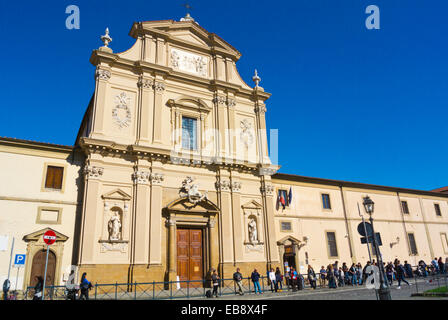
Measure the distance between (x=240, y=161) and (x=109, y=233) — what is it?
1061 cm

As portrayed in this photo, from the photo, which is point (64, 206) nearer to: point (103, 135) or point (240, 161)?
point (103, 135)

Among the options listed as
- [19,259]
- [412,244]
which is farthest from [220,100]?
[412,244]

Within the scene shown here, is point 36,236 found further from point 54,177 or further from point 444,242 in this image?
point 444,242

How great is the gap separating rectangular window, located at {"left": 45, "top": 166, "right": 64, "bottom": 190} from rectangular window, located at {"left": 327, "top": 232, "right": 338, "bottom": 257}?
21231 mm

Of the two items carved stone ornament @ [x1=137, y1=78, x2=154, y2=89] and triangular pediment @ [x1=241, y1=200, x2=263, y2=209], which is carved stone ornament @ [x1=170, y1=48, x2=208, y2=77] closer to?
carved stone ornament @ [x1=137, y1=78, x2=154, y2=89]

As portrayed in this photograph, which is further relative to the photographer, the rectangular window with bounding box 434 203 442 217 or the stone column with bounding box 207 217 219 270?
the rectangular window with bounding box 434 203 442 217

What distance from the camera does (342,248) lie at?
93.1ft

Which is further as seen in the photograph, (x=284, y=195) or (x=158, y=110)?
(x=284, y=195)

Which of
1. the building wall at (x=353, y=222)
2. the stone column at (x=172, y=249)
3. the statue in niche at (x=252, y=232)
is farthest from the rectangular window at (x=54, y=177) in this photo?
the building wall at (x=353, y=222)

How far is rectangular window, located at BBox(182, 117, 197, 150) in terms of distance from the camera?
24.3 m

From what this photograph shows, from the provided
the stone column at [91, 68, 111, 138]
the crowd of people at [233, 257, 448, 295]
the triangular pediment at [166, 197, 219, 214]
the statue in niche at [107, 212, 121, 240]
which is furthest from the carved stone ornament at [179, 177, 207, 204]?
the stone column at [91, 68, 111, 138]

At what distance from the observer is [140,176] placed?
69.0ft

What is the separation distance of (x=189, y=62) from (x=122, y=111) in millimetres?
7402
